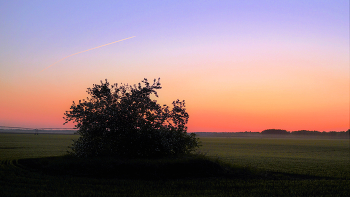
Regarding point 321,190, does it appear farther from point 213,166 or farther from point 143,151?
point 143,151

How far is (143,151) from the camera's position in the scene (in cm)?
2095

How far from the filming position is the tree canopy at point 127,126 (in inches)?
829

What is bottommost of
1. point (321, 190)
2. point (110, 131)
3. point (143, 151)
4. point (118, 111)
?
point (321, 190)

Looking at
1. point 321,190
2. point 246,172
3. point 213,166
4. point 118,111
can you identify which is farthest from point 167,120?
point 321,190

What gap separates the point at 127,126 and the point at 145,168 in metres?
4.45

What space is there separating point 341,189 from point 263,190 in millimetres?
4411

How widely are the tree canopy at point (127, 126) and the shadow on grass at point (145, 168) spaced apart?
1.57 metres

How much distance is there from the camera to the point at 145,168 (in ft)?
59.9

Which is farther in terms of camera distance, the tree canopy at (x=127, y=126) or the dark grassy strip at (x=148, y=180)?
the tree canopy at (x=127, y=126)

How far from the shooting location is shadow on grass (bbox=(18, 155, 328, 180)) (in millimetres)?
18094

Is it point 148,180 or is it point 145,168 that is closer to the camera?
point 148,180

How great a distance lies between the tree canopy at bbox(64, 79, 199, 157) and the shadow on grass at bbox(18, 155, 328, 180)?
157 cm

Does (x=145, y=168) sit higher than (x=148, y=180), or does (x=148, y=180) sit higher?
(x=145, y=168)

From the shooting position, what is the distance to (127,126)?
21.6m
